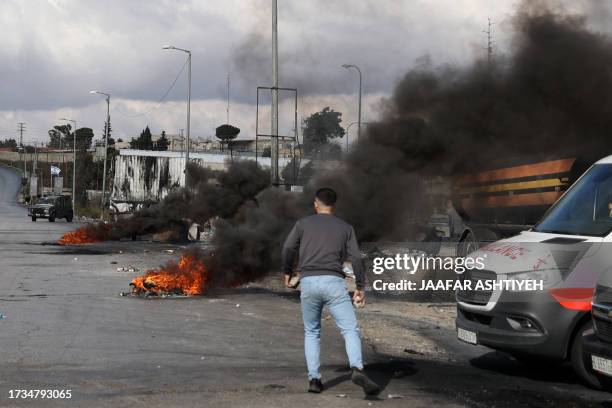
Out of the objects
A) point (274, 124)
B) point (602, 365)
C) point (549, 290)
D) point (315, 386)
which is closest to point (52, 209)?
point (274, 124)

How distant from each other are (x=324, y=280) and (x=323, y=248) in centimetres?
28

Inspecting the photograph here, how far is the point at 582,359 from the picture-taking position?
7.09 meters

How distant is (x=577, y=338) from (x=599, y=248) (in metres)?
0.85

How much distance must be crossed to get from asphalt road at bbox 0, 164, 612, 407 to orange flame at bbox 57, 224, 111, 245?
17711mm

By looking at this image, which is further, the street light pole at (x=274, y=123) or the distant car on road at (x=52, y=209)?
the distant car on road at (x=52, y=209)

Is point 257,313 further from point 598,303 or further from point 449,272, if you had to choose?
point 598,303

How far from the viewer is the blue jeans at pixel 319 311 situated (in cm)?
671

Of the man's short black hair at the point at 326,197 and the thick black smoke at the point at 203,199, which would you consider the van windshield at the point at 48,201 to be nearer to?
the thick black smoke at the point at 203,199

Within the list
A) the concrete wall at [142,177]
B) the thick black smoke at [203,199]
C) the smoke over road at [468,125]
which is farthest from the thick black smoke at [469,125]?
the concrete wall at [142,177]

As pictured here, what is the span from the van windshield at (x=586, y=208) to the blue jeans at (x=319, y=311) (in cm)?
257

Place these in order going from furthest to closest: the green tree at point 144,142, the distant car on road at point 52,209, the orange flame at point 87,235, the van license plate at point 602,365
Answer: the green tree at point 144,142, the distant car on road at point 52,209, the orange flame at point 87,235, the van license plate at point 602,365

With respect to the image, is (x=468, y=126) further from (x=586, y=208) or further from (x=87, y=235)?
(x=87, y=235)

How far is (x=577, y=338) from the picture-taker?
7145mm

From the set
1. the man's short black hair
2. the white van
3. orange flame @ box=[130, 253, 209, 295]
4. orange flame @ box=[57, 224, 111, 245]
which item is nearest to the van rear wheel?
the white van
